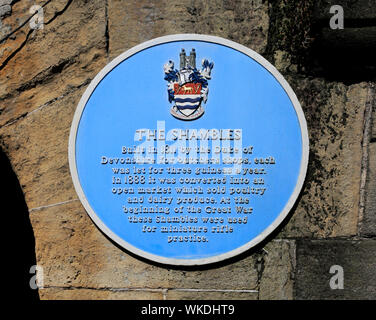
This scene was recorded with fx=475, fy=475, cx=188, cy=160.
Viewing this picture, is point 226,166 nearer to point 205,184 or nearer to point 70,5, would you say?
point 205,184

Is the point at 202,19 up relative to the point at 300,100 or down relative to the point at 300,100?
up

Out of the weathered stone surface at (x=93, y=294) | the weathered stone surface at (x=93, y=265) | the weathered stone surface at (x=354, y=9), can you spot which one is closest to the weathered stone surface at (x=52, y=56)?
the weathered stone surface at (x=93, y=265)

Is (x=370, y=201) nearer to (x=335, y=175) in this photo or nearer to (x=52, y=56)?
(x=335, y=175)

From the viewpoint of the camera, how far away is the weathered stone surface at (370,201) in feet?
8.81

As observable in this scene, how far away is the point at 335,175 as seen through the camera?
270cm

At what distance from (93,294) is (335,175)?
5.10 feet

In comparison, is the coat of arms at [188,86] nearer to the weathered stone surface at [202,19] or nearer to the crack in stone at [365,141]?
the weathered stone surface at [202,19]

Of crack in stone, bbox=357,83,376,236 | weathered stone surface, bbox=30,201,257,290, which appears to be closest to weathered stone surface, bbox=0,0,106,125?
weathered stone surface, bbox=30,201,257,290

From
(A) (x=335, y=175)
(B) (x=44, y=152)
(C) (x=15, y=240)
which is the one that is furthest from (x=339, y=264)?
(C) (x=15, y=240)

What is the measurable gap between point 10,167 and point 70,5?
3.40 ft

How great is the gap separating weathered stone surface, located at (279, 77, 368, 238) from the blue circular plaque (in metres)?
0.12

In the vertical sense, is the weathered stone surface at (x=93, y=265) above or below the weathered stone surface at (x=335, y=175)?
below

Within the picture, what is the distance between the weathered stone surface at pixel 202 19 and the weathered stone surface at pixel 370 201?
0.88 m

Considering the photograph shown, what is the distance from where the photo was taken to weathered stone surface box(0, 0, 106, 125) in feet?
9.13
